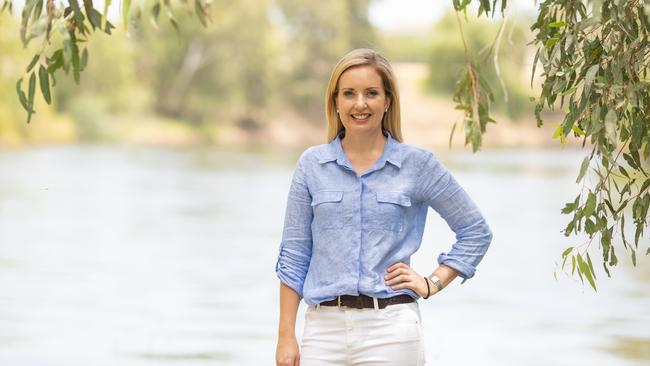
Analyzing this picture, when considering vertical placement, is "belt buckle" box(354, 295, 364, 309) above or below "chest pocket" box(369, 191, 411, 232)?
below

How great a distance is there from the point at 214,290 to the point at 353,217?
279 inches

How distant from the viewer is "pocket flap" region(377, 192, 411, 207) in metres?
2.79

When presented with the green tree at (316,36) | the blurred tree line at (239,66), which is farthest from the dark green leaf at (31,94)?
the green tree at (316,36)

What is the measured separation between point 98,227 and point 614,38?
42.3ft

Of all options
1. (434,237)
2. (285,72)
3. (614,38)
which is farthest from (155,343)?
(285,72)

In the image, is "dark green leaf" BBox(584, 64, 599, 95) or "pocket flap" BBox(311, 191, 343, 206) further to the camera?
"dark green leaf" BBox(584, 64, 599, 95)

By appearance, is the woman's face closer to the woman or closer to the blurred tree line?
the woman

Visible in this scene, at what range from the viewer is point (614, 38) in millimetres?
3361

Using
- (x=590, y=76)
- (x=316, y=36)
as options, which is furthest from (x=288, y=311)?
(x=316, y=36)

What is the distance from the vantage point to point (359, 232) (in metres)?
2.80

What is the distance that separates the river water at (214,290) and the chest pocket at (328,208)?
12.7 ft

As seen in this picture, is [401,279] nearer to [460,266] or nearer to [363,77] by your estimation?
[460,266]

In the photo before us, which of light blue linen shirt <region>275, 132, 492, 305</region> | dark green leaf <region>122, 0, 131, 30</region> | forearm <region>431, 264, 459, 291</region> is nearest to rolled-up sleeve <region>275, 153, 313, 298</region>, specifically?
light blue linen shirt <region>275, 132, 492, 305</region>

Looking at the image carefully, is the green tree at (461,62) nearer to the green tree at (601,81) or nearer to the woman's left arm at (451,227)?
the green tree at (601,81)
